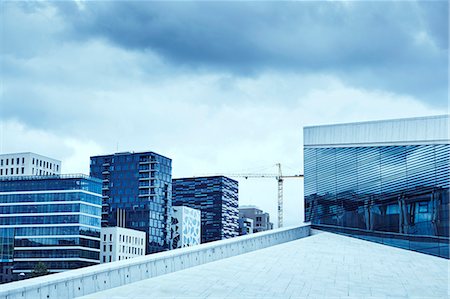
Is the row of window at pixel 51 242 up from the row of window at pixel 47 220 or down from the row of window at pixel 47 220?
down

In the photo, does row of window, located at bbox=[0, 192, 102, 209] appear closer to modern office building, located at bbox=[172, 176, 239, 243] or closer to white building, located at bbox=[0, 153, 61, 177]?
white building, located at bbox=[0, 153, 61, 177]

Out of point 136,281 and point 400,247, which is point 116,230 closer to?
point 400,247

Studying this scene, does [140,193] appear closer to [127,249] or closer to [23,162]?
[23,162]

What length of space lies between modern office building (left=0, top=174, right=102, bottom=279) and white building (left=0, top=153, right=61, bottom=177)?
22.3 m

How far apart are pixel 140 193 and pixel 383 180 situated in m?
92.6

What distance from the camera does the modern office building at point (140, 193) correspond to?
121m

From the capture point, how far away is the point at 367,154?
3572 cm

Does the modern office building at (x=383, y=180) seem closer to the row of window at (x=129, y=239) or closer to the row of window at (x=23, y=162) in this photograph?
the row of window at (x=129, y=239)

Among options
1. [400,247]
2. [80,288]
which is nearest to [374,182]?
[400,247]

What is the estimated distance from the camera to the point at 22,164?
114875 millimetres

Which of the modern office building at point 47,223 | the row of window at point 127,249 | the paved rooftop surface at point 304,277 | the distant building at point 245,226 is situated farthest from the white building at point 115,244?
the distant building at point 245,226

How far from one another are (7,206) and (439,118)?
72.8 metres

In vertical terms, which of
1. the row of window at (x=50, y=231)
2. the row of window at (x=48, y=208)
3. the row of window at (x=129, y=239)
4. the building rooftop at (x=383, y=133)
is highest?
the building rooftop at (x=383, y=133)

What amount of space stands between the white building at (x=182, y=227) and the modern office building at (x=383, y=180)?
91590mm
